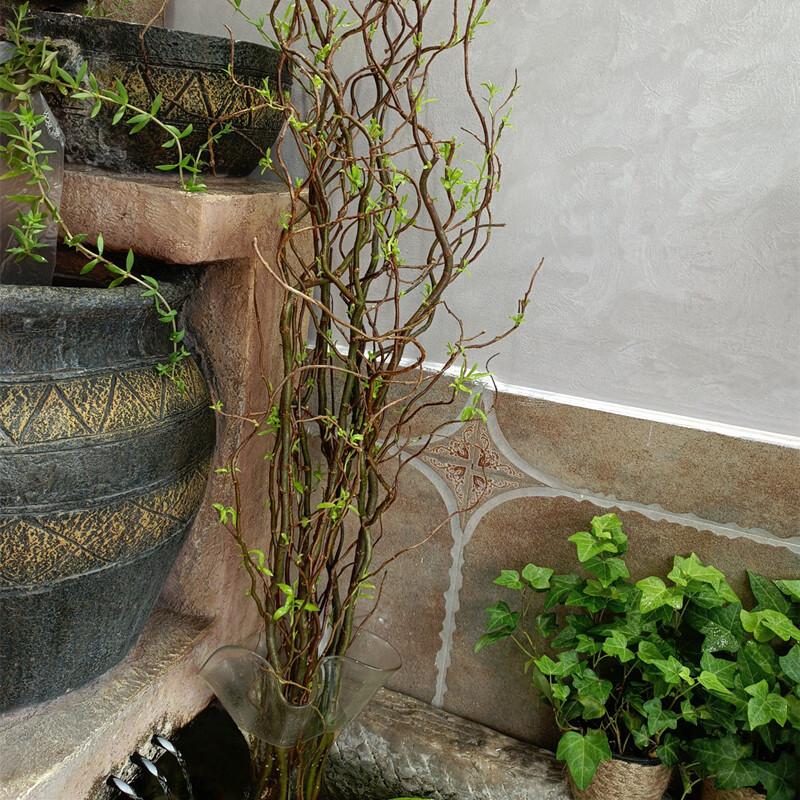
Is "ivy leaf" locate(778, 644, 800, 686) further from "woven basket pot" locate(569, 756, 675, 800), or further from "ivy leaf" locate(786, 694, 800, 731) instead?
"woven basket pot" locate(569, 756, 675, 800)

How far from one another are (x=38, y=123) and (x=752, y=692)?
116 centimetres

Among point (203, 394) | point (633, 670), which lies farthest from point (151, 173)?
point (633, 670)

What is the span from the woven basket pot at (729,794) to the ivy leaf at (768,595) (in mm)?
257

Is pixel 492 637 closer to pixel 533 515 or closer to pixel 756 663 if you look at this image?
pixel 533 515

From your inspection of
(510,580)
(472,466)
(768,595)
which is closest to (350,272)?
(472,466)

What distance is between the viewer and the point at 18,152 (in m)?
1.03

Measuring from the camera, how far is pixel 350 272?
3.49ft

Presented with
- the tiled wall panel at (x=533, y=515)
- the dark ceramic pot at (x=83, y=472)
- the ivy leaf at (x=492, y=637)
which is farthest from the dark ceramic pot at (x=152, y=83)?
the ivy leaf at (x=492, y=637)

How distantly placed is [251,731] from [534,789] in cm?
46

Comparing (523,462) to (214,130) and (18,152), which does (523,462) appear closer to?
(214,130)

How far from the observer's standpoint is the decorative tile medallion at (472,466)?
51.0 inches

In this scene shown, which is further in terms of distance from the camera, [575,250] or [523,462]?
[523,462]

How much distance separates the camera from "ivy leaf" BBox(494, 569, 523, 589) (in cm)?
123

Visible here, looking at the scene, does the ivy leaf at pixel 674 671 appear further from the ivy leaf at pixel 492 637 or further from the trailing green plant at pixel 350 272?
the trailing green plant at pixel 350 272
